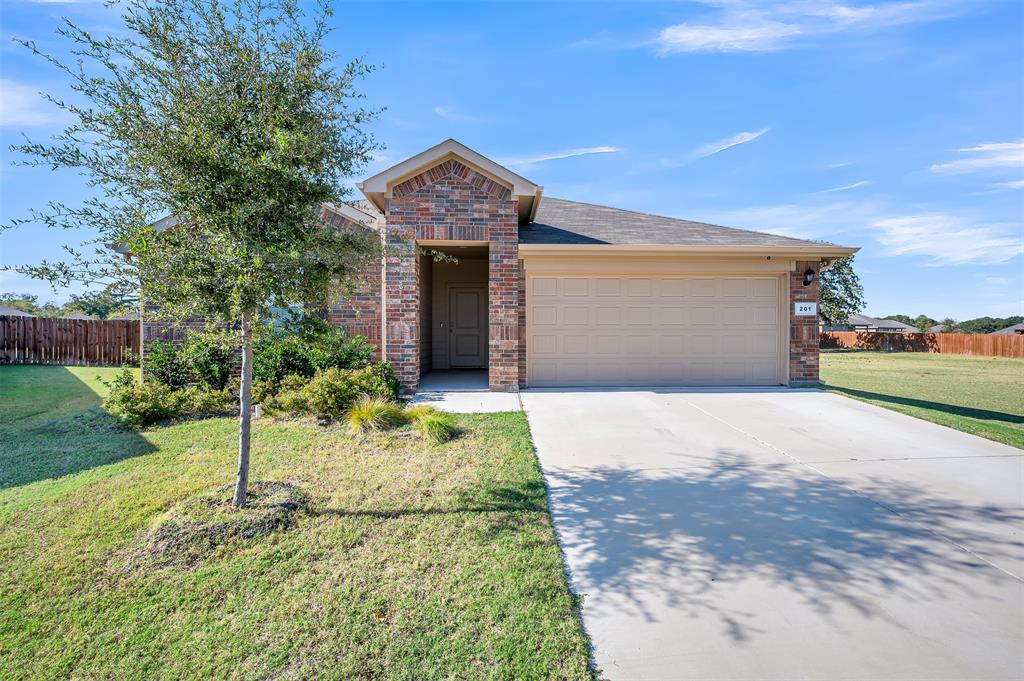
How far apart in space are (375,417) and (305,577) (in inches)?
146

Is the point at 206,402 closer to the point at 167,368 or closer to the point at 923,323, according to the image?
the point at 167,368

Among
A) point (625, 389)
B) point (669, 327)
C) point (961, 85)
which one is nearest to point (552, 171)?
point (669, 327)

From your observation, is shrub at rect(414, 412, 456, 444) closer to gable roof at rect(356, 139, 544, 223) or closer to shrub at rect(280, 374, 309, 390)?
shrub at rect(280, 374, 309, 390)

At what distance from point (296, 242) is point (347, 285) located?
726 mm

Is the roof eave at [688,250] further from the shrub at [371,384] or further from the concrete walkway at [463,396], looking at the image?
the shrub at [371,384]

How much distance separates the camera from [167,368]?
8328mm

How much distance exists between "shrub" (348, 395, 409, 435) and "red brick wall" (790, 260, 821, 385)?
8.51 m

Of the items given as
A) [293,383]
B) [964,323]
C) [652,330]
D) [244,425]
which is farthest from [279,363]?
[964,323]

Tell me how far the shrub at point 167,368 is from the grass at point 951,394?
12.4m

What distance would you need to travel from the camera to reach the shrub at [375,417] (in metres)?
6.41

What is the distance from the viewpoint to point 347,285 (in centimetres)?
416

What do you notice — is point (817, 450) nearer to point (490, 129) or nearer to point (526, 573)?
point (526, 573)

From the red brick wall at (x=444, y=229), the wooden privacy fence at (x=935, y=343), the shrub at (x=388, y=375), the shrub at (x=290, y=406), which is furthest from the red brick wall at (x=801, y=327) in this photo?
the wooden privacy fence at (x=935, y=343)

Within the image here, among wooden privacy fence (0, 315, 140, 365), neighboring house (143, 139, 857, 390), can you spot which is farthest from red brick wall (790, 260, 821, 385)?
wooden privacy fence (0, 315, 140, 365)
